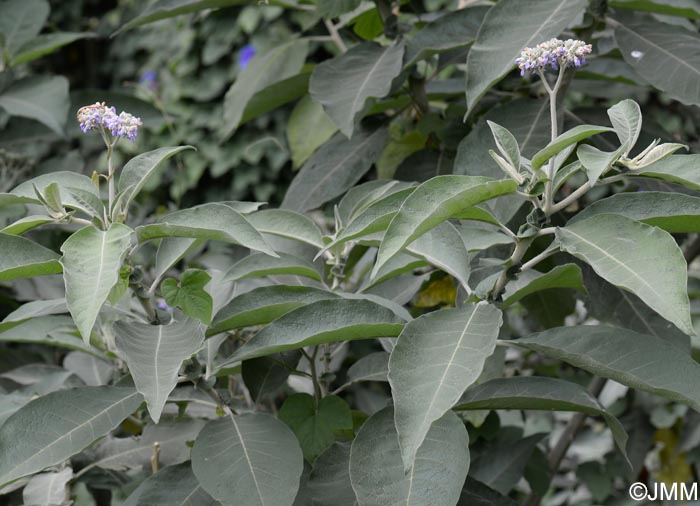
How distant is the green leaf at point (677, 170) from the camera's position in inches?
37.9

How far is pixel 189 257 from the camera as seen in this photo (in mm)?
2355

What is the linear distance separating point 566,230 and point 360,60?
72 centimetres

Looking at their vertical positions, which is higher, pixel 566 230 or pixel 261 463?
pixel 566 230

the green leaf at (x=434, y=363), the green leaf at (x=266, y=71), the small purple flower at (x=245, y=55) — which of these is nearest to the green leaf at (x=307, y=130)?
the green leaf at (x=266, y=71)

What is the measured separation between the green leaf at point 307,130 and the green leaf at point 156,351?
89 centimetres

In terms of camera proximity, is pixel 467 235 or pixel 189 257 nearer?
pixel 467 235

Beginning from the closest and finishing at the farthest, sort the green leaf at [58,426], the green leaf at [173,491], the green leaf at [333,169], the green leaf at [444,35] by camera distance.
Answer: the green leaf at [58,426] → the green leaf at [173,491] → the green leaf at [444,35] → the green leaf at [333,169]

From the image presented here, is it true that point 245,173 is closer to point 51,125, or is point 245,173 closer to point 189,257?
point 189,257

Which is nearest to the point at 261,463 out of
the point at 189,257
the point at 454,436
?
the point at 454,436

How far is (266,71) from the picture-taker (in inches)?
72.4

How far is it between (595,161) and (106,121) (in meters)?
0.60

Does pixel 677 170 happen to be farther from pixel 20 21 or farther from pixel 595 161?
pixel 20 21

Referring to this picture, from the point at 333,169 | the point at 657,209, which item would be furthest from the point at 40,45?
the point at 657,209

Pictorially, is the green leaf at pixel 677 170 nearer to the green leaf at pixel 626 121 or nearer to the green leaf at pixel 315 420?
the green leaf at pixel 626 121
